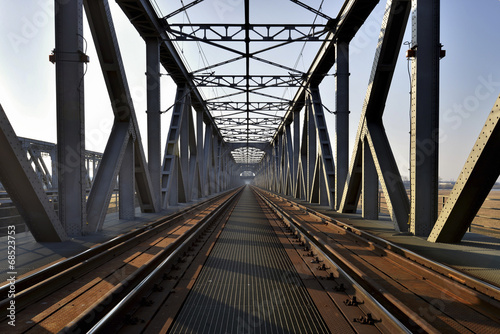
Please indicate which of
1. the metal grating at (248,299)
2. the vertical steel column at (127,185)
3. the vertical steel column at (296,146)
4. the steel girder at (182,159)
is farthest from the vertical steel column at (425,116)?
the vertical steel column at (296,146)

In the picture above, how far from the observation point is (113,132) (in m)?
10.8

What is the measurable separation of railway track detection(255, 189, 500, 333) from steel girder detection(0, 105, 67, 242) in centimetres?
591

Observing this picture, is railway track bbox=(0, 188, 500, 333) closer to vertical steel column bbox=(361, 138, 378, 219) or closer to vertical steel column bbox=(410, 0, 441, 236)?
vertical steel column bbox=(410, 0, 441, 236)

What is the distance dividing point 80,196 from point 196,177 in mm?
18055

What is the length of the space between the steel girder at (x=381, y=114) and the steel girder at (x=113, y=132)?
27.6 ft

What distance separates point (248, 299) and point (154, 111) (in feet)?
42.4

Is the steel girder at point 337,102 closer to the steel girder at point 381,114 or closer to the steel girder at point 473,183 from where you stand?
the steel girder at point 381,114

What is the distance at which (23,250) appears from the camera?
20.8 feet

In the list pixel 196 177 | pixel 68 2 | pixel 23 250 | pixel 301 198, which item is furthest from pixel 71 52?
pixel 301 198

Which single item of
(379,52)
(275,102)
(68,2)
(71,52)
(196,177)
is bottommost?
(196,177)

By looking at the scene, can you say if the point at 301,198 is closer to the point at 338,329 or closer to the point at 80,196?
the point at 80,196

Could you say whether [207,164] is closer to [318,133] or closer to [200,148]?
[200,148]

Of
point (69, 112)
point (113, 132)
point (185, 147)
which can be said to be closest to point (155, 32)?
point (113, 132)

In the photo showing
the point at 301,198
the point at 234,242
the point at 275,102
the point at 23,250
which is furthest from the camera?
the point at 275,102
